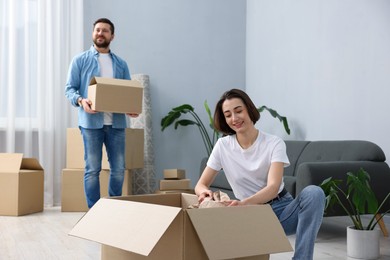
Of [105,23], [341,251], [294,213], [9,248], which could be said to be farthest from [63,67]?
[294,213]

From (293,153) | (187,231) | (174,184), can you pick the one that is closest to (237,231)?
(187,231)

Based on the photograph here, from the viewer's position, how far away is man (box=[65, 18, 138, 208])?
11.3 feet

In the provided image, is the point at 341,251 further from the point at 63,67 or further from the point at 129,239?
the point at 63,67

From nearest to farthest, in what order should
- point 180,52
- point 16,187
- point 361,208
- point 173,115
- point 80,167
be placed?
point 361,208 < point 16,187 < point 80,167 < point 173,115 < point 180,52

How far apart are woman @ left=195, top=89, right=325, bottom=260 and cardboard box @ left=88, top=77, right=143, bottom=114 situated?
1.41 metres

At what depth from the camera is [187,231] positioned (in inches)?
48.1

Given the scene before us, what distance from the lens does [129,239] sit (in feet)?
3.93

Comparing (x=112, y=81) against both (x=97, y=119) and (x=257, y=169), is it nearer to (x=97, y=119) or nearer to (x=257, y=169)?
(x=97, y=119)

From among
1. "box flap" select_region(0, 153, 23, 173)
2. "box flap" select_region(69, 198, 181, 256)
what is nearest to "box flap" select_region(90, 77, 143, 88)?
"box flap" select_region(0, 153, 23, 173)

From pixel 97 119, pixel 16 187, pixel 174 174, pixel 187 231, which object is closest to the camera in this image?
pixel 187 231

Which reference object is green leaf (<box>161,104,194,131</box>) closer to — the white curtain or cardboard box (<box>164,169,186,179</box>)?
cardboard box (<box>164,169,186,179</box>)

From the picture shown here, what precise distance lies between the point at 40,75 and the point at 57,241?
7.55ft

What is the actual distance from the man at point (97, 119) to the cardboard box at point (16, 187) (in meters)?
0.91

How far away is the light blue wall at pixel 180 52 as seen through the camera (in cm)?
543
